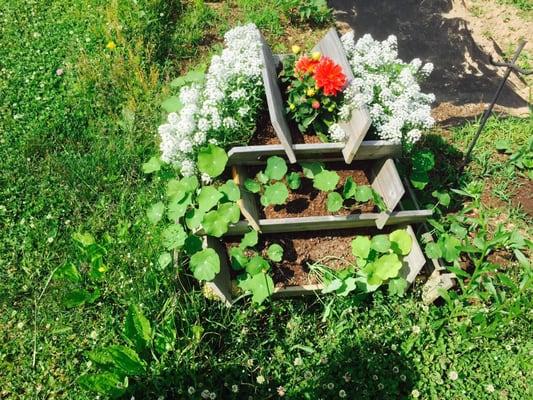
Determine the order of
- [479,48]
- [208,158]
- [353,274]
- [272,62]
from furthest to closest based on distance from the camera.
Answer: [479,48]
[272,62]
[353,274]
[208,158]

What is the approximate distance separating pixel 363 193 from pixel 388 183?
201 millimetres

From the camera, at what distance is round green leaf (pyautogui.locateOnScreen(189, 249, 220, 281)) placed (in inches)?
120

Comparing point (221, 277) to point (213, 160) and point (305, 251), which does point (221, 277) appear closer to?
point (305, 251)

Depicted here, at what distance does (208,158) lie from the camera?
3.16m

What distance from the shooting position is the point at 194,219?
321 cm

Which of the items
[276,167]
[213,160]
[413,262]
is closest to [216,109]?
[213,160]

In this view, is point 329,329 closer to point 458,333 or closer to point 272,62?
point 458,333


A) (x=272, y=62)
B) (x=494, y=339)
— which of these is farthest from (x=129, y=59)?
(x=494, y=339)

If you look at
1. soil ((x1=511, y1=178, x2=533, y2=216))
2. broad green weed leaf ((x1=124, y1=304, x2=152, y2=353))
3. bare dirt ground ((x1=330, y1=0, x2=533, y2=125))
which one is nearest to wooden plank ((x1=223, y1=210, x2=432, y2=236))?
broad green weed leaf ((x1=124, y1=304, x2=152, y2=353))

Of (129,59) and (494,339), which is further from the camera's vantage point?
(129,59)

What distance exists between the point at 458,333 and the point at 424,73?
76.2 inches

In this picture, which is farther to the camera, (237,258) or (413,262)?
(413,262)

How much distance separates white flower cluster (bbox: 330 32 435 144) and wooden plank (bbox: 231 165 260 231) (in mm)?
684

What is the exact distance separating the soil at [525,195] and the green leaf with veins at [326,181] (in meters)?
1.81
